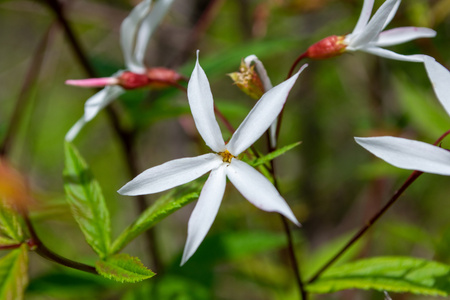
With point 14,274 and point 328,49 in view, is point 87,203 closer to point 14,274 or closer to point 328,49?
point 14,274

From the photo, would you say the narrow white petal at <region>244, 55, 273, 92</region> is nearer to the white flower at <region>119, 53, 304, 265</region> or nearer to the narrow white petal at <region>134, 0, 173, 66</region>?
the white flower at <region>119, 53, 304, 265</region>

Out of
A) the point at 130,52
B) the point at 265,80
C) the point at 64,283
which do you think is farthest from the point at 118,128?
the point at 265,80

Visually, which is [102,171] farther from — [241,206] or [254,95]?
[254,95]

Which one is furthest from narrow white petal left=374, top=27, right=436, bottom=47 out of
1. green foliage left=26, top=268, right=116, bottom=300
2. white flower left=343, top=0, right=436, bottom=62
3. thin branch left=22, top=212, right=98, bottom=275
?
green foliage left=26, top=268, right=116, bottom=300

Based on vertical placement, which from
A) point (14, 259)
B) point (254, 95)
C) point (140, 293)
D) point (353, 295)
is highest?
point (254, 95)

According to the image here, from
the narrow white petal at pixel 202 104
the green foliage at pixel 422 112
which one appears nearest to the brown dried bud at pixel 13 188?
the narrow white petal at pixel 202 104

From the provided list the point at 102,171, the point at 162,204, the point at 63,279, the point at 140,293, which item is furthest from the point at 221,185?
the point at 102,171
